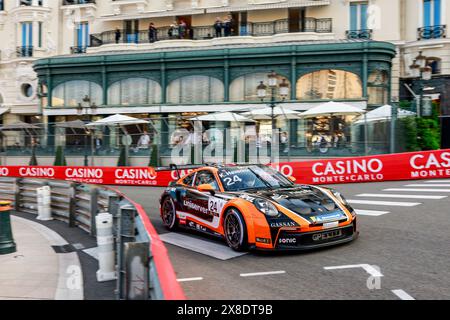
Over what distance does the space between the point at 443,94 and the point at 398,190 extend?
1664 cm

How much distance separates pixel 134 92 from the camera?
31.2 metres

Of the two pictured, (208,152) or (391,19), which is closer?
(208,152)

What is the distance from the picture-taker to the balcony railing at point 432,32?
28.5 metres

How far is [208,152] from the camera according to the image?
22.2 metres

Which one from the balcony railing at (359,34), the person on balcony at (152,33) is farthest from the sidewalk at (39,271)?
the person on balcony at (152,33)

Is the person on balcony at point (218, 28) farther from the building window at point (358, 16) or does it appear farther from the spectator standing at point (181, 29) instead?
the building window at point (358, 16)

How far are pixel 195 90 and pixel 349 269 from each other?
24967 mm

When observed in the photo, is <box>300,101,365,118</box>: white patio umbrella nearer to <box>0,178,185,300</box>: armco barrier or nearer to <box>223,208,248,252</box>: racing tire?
<box>0,178,185,300</box>: armco barrier

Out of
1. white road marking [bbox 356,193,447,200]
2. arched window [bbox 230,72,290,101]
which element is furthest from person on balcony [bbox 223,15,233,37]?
white road marking [bbox 356,193,447,200]

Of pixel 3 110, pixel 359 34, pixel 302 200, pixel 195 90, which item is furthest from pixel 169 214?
pixel 3 110
